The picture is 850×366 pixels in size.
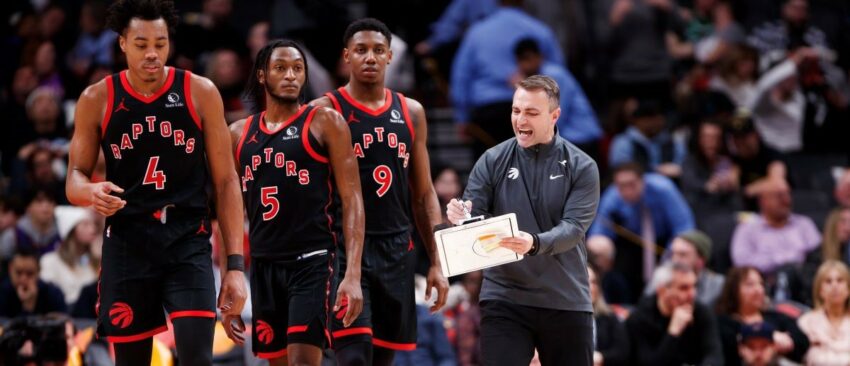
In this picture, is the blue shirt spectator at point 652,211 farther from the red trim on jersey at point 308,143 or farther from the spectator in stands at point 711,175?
the red trim on jersey at point 308,143

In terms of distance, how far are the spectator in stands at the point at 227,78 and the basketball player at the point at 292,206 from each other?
651 cm

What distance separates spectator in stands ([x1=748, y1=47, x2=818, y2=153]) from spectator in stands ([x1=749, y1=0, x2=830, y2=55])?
0.60m

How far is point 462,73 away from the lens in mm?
13500

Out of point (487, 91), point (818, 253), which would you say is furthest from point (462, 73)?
point (818, 253)

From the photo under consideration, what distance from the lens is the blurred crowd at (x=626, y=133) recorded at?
11.2 m

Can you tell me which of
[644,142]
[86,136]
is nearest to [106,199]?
[86,136]

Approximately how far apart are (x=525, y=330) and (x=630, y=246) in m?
6.20

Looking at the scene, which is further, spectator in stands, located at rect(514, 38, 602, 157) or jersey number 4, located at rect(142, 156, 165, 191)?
spectator in stands, located at rect(514, 38, 602, 157)

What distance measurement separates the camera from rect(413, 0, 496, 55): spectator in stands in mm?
14773

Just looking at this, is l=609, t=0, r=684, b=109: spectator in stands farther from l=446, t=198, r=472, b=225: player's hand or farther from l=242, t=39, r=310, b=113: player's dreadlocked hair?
l=446, t=198, r=472, b=225: player's hand

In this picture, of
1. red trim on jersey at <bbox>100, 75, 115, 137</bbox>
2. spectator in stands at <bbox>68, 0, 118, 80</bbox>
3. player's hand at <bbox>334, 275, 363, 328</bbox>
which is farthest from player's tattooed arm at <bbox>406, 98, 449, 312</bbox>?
spectator in stands at <bbox>68, 0, 118, 80</bbox>

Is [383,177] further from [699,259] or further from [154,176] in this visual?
[699,259]

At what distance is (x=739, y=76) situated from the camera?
51.8 ft

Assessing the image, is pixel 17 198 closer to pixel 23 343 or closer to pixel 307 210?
pixel 23 343
